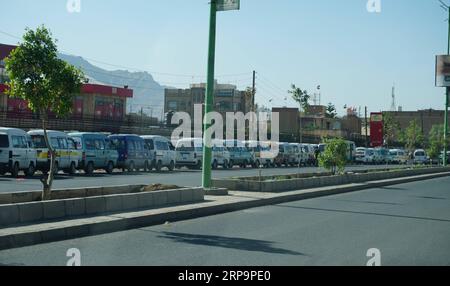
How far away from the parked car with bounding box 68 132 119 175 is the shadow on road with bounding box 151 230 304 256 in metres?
20.0

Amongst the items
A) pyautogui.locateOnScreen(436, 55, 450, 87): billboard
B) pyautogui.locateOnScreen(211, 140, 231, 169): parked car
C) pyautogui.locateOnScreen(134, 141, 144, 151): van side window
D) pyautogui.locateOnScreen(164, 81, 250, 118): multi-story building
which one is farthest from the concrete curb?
pyautogui.locateOnScreen(164, 81, 250, 118): multi-story building

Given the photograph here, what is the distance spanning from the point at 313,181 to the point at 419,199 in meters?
4.54

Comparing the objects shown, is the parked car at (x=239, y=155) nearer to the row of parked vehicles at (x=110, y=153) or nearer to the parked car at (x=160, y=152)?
the row of parked vehicles at (x=110, y=153)

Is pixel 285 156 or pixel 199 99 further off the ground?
pixel 199 99

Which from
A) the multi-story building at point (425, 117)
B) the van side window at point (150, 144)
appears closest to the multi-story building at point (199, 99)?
the multi-story building at point (425, 117)

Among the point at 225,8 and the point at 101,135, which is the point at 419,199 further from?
the point at 101,135

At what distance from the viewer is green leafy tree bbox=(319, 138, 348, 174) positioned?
27.7 m

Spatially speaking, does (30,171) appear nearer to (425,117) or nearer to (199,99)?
(199,99)

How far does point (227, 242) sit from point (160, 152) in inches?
1048

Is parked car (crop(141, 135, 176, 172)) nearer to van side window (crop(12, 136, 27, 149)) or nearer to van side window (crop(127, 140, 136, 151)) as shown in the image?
van side window (crop(127, 140, 136, 151))

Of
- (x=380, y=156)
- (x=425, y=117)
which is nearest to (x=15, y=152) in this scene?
(x=380, y=156)

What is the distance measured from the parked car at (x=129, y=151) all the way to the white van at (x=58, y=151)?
3900 mm

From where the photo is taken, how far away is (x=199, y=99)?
122938mm

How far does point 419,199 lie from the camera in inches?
857
